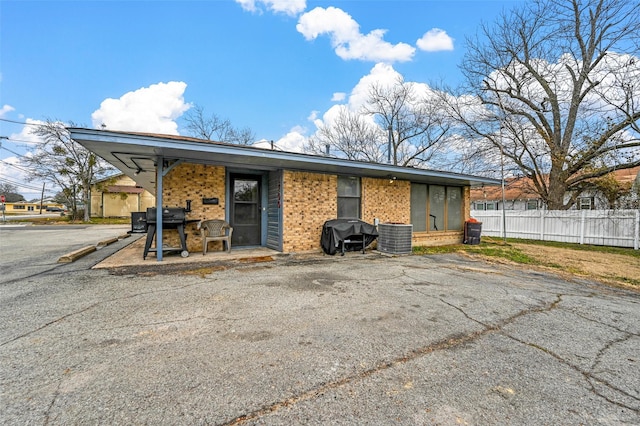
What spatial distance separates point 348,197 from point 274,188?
2.28m

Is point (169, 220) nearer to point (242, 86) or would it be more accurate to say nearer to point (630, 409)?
point (630, 409)

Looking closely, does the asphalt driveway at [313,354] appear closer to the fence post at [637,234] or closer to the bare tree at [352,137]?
the fence post at [637,234]

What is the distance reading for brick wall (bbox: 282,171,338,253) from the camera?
7.37 metres

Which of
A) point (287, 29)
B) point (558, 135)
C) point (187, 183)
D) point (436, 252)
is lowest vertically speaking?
point (436, 252)

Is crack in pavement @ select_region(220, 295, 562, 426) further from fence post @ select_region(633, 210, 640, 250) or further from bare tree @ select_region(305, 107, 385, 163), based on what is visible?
bare tree @ select_region(305, 107, 385, 163)

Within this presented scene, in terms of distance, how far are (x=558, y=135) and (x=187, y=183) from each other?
17276 mm

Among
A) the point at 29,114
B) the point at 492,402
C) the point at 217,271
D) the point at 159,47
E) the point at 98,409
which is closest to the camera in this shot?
the point at 98,409

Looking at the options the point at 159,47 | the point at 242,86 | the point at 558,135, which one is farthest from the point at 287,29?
the point at 558,135

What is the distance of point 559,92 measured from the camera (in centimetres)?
1365

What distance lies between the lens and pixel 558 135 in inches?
550

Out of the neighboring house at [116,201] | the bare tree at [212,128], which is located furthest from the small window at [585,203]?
the neighboring house at [116,201]

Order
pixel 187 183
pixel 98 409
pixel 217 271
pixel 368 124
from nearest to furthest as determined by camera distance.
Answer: pixel 98 409 → pixel 217 271 → pixel 187 183 → pixel 368 124

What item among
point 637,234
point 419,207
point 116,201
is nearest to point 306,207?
point 419,207

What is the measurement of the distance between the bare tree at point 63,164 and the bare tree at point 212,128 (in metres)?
7.92
